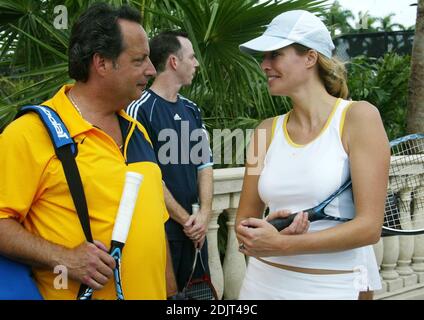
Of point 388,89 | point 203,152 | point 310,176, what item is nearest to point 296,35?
point 310,176

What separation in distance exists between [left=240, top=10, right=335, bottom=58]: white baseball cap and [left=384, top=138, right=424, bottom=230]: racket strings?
38.1 inches

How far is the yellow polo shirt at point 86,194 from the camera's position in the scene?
5.88ft

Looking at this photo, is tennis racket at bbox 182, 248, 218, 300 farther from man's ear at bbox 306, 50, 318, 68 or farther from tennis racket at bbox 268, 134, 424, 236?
man's ear at bbox 306, 50, 318, 68

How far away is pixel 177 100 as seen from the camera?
3.61 m

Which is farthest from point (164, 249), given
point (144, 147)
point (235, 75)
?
point (235, 75)

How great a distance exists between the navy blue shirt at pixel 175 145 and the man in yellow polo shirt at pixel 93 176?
1.18 metres

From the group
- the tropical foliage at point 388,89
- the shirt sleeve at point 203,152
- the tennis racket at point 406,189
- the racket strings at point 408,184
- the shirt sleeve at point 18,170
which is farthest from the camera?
the tropical foliage at point 388,89

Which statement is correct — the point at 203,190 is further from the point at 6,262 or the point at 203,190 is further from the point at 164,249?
the point at 6,262

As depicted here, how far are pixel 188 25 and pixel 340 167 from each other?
268 cm

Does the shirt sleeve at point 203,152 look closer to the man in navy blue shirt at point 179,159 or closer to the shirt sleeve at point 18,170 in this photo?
the man in navy blue shirt at point 179,159

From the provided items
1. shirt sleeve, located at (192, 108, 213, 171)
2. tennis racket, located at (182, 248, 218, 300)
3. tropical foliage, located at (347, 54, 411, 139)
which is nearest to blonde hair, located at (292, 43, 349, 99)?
tennis racket, located at (182, 248, 218, 300)

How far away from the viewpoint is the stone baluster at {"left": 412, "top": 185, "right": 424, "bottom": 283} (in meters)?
3.37

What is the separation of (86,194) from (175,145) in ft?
5.26

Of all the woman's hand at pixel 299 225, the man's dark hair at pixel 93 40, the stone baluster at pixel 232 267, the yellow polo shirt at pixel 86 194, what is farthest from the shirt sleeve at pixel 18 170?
the stone baluster at pixel 232 267
